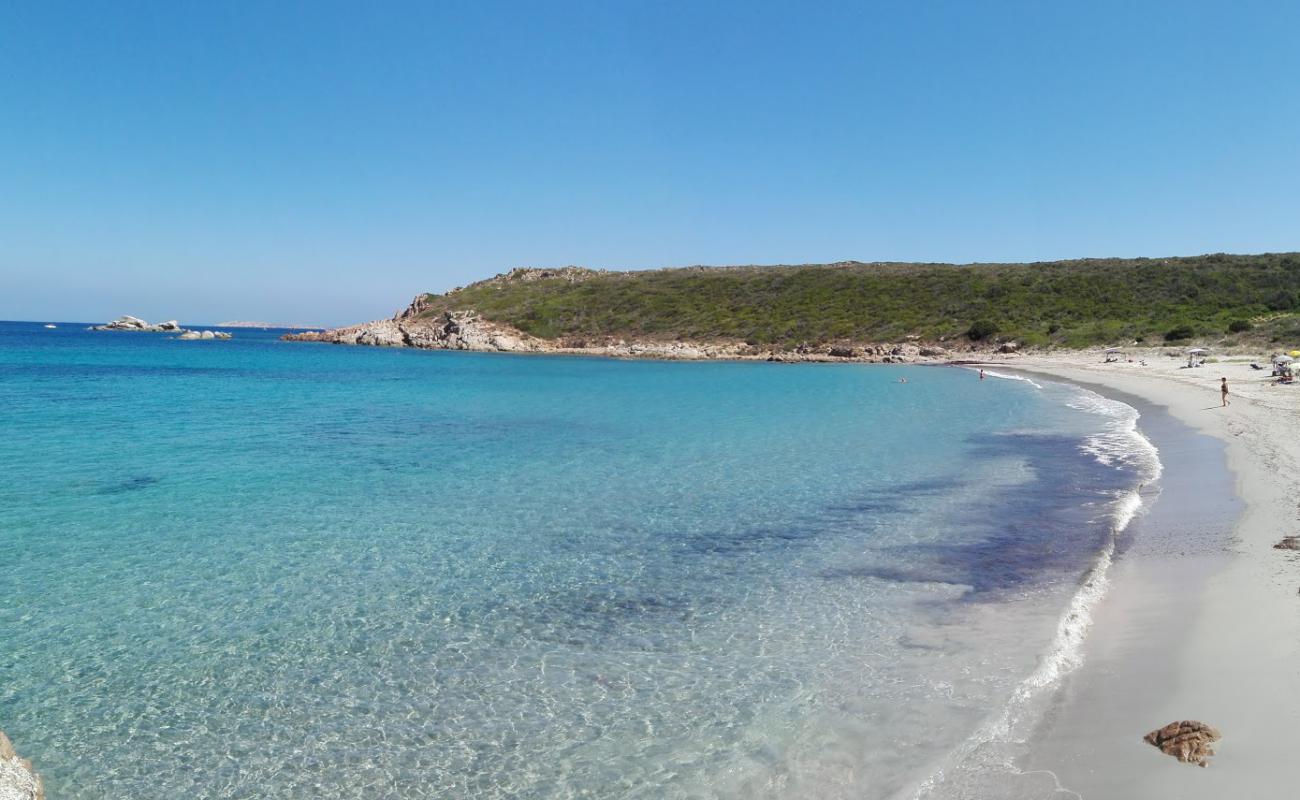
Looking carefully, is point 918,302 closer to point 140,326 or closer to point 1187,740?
point 1187,740

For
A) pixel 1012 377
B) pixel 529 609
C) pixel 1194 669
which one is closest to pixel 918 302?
pixel 1012 377

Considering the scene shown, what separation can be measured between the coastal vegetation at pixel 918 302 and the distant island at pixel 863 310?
0.66 feet

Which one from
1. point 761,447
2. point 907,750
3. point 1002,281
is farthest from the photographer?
point 1002,281

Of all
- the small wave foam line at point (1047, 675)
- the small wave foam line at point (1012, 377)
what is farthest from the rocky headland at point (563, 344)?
the small wave foam line at point (1047, 675)

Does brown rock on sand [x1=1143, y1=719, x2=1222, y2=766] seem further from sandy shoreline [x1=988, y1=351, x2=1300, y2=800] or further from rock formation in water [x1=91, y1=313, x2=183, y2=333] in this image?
rock formation in water [x1=91, y1=313, x2=183, y2=333]

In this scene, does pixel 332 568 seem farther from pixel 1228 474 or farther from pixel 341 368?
pixel 341 368

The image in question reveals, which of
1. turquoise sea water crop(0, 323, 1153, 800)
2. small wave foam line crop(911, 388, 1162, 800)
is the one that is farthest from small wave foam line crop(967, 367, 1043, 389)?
small wave foam line crop(911, 388, 1162, 800)

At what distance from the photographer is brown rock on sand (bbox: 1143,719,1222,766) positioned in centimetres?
522

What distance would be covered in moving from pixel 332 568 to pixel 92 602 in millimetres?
2678

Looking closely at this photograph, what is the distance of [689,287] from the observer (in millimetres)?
108625

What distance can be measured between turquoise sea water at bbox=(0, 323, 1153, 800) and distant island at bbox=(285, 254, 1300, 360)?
49866mm

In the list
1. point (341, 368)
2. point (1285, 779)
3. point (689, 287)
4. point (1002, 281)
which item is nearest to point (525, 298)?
point (689, 287)

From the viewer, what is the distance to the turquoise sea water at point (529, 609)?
6.07 m

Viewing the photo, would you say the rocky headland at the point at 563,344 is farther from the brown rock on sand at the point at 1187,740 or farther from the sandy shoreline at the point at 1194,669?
the brown rock on sand at the point at 1187,740
